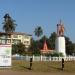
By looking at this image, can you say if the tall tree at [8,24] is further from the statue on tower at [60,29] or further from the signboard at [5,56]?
the signboard at [5,56]

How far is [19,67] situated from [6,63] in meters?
1.66

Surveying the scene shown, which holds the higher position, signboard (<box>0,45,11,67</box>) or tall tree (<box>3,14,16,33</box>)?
tall tree (<box>3,14,16,33</box>)

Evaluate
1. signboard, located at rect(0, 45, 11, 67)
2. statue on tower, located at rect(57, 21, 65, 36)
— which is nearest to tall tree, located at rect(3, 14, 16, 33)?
statue on tower, located at rect(57, 21, 65, 36)

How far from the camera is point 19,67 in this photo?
41.5 meters

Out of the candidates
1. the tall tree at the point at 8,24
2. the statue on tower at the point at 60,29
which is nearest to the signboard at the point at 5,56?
the statue on tower at the point at 60,29

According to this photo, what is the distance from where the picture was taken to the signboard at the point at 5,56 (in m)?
41.3

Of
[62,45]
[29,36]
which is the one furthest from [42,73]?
[29,36]

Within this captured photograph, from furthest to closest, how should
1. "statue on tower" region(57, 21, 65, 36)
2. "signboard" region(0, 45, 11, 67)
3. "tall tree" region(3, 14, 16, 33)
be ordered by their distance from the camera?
"tall tree" region(3, 14, 16, 33), "statue on tower" region(57, 21, 65, 36), "signboard" region(0, 45, 11, 67)

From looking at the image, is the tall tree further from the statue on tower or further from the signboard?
the signboard

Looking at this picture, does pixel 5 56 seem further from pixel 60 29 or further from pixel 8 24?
pixel 8 24

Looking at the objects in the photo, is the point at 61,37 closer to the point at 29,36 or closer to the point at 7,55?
the point at 7,55

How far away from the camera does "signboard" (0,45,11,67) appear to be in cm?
4133

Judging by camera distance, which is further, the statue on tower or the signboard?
the statue on tower

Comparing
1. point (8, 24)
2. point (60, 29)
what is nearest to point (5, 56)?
point (60, 29)
